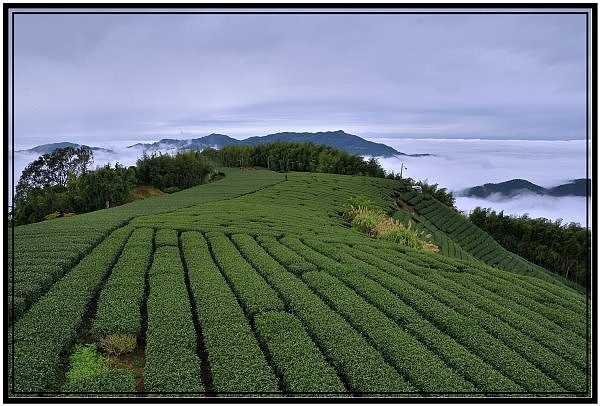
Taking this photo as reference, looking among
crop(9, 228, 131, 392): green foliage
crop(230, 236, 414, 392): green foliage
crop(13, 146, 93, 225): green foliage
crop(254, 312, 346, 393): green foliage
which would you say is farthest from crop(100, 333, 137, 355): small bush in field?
crop(13, 146, 93, 225): green foliage

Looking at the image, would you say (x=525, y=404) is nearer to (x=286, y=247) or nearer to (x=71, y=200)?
(x=286, y=247)

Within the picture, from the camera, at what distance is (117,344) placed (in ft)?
15.6

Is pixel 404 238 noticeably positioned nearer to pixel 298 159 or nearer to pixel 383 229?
pixel 383 229

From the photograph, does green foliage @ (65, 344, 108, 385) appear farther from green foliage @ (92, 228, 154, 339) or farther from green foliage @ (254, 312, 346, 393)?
green foliage @ (254, 312, 346, 393)

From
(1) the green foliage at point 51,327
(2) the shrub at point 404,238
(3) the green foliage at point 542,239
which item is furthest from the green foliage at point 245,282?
(3) the green foliage at point 542,239

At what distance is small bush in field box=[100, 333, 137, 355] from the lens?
4.74 metres

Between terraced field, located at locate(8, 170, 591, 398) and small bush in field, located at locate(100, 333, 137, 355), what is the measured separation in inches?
3.6

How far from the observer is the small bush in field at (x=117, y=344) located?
474 centimetres

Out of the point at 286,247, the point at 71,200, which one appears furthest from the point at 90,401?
the point at 71,200

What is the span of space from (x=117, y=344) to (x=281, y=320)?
6.24ft

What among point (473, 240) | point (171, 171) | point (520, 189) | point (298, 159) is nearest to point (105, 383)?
point (520, 189)

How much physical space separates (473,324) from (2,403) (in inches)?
215

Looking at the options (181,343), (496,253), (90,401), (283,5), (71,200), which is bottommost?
(496,253)

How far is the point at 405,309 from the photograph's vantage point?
588 cm
